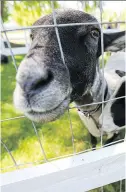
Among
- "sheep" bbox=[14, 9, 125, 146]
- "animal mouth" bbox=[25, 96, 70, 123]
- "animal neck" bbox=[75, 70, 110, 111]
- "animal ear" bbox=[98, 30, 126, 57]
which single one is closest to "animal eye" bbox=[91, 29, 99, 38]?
"sheep" bbox=[14, 9, 125, 146]

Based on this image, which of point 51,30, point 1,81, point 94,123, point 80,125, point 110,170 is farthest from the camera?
point 1,81

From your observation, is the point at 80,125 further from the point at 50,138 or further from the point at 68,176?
the point at 68,176

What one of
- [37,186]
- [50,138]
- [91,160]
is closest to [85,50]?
[91,160]

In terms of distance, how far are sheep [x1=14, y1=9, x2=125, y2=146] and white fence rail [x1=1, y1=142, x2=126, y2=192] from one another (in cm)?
22

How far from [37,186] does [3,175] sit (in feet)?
0.46

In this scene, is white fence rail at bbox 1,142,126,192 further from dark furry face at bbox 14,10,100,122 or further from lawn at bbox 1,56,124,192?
lawn at bbox 1,56,124,192

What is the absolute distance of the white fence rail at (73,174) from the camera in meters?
0.84

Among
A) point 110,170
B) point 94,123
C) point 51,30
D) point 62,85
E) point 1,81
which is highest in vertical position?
point 51,30

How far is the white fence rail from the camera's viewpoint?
84 cm

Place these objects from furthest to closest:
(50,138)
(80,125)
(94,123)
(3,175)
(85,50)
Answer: (80,125), (50,138), (94,123), (85,50), (3,175)

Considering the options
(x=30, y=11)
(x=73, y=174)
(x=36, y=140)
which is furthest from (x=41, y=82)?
(x=30, y=11)

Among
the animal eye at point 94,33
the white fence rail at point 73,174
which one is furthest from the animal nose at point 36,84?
the animal eye at point 94,33

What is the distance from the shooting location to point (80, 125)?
2877 mm

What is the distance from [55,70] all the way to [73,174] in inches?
17.6
